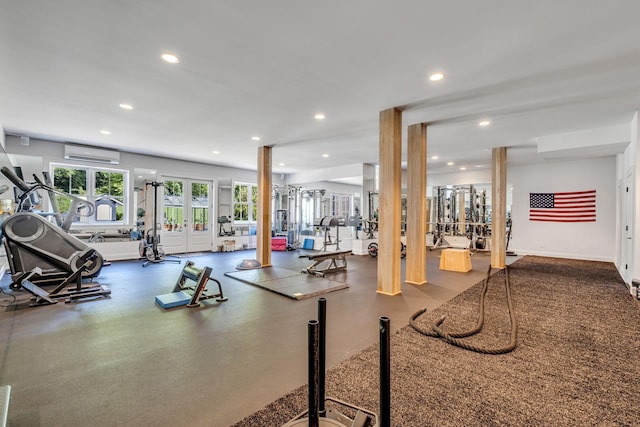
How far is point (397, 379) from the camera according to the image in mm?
2305

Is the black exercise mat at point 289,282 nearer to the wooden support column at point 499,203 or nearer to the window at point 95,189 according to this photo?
the window at point 95,189

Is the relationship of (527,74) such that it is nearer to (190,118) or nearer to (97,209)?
(190,118)

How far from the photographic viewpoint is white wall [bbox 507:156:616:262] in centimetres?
824

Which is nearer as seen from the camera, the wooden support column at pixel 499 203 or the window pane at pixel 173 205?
the wooden support column at pixel 499 203

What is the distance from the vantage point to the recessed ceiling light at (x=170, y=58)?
314 cm

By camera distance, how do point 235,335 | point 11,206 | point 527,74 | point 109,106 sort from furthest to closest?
point 11,206, point 109,106, point 527,74, point 235,335

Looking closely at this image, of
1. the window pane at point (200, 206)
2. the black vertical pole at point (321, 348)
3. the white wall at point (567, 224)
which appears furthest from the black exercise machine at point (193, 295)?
the white wall at point (567, 224)

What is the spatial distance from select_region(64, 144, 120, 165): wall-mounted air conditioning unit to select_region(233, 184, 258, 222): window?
3.90 m

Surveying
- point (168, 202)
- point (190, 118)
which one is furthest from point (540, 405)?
point (168, 202)

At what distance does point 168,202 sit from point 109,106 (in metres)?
5.11

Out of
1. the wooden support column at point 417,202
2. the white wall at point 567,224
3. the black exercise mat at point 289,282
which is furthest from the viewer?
the white wall at point 567,224

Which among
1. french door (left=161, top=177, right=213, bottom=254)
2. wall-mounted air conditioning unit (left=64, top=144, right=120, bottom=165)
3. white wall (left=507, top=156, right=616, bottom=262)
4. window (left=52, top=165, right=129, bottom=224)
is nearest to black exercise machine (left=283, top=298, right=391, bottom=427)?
window (left=52, top=165, right=129, bottom=224)

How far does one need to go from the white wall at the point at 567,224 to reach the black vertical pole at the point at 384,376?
1033cm

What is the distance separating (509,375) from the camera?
7.86ft
